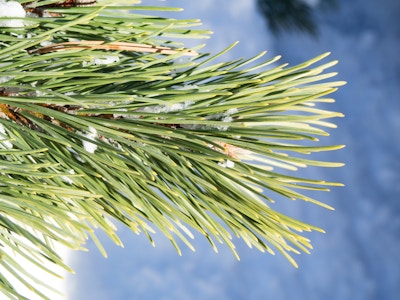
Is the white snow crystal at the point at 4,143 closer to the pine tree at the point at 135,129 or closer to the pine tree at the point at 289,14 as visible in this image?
the pine tree at the point at 135,129

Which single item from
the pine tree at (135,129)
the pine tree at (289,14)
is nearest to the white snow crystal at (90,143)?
the pine tree at (135,129)

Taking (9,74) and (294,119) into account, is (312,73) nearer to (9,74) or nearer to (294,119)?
(294,119)

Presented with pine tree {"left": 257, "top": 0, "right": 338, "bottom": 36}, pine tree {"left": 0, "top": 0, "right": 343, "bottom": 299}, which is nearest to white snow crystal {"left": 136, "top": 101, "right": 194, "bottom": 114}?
pine tree {"left": 0, "top": 0, "right": 343, "bottom": 299}

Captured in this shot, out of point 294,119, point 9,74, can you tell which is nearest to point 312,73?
point 294,119

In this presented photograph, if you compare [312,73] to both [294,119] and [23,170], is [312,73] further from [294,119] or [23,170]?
[23,170]

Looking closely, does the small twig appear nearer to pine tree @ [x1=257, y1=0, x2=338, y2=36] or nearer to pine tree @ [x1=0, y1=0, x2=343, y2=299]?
pine tree @ [x1=0, y1=0, x2=343, y2=299]

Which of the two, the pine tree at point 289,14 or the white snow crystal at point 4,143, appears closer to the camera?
the white snow crystal at point 4,143

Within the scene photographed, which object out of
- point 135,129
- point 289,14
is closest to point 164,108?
point 135,129
